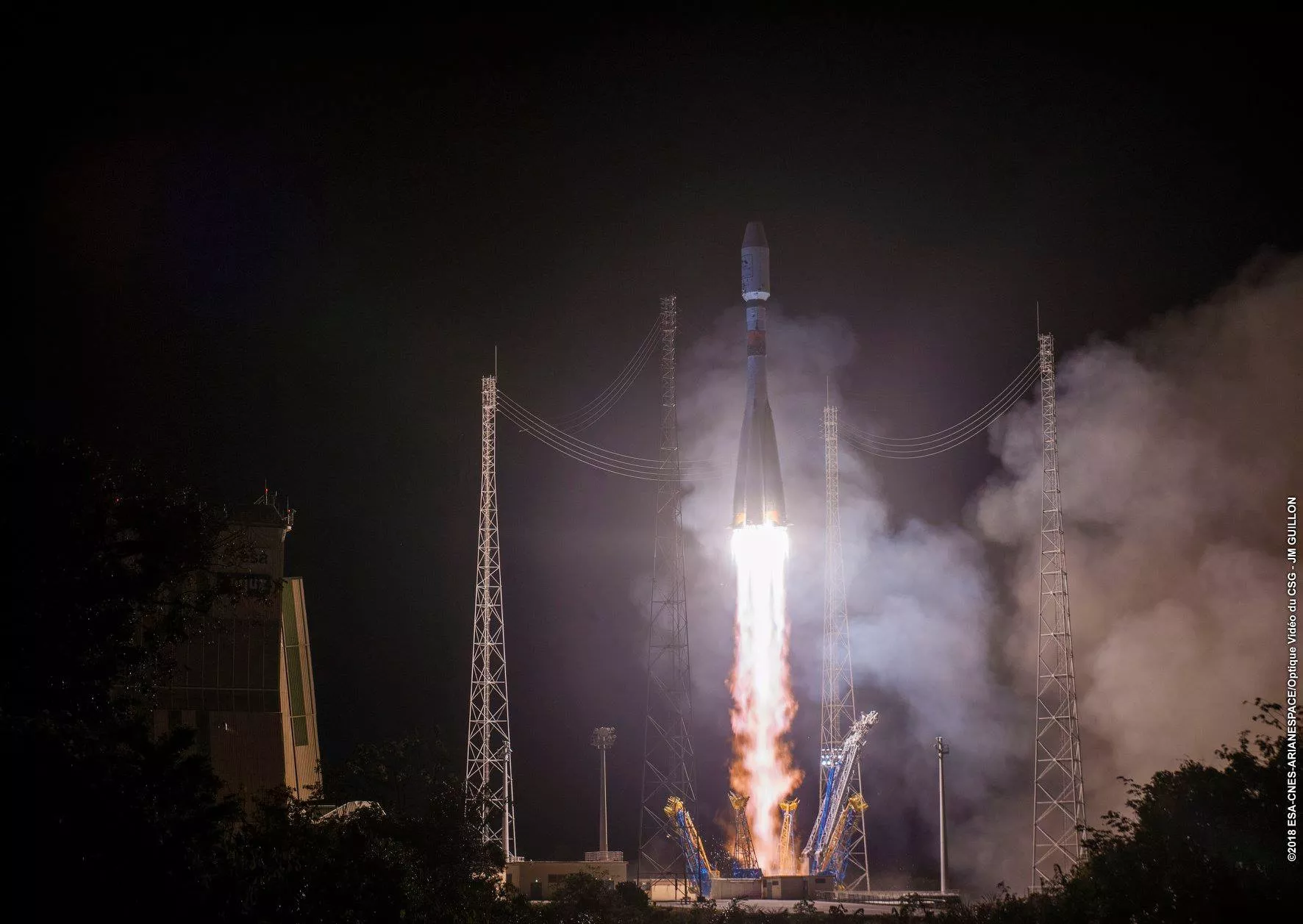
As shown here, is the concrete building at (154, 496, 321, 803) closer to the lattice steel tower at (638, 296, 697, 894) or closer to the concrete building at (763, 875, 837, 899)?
the lattice steel tower at (638, 296, 697, 894)

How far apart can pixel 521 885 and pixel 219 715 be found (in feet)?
53.7

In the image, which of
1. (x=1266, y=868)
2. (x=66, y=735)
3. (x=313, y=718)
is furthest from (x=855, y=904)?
(x=66, y=735)

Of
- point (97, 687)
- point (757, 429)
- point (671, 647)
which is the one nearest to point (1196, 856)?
point (97, 687)

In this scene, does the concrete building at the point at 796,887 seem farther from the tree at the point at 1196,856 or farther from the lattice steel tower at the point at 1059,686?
the tree at the point at 1196,856

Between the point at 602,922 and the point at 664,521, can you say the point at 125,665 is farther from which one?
the point at 664,521

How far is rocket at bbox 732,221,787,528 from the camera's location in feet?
188

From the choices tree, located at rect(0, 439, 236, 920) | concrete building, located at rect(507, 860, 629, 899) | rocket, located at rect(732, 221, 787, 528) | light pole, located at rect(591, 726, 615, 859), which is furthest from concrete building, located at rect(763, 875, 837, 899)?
tree, located at rect(0, 439, 236, 920)

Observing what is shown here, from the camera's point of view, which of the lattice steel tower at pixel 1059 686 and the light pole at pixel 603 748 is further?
the light pole at pixel 603 748

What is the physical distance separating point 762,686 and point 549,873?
35.4 feet

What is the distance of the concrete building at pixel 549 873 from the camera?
57.1 m

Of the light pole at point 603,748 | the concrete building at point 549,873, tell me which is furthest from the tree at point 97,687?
the light pole at point 603,748

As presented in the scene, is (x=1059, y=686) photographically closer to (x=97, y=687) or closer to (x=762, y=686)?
(x=762, y=686)

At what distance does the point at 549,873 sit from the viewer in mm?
58875

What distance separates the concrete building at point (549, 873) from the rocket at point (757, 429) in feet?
45.1
